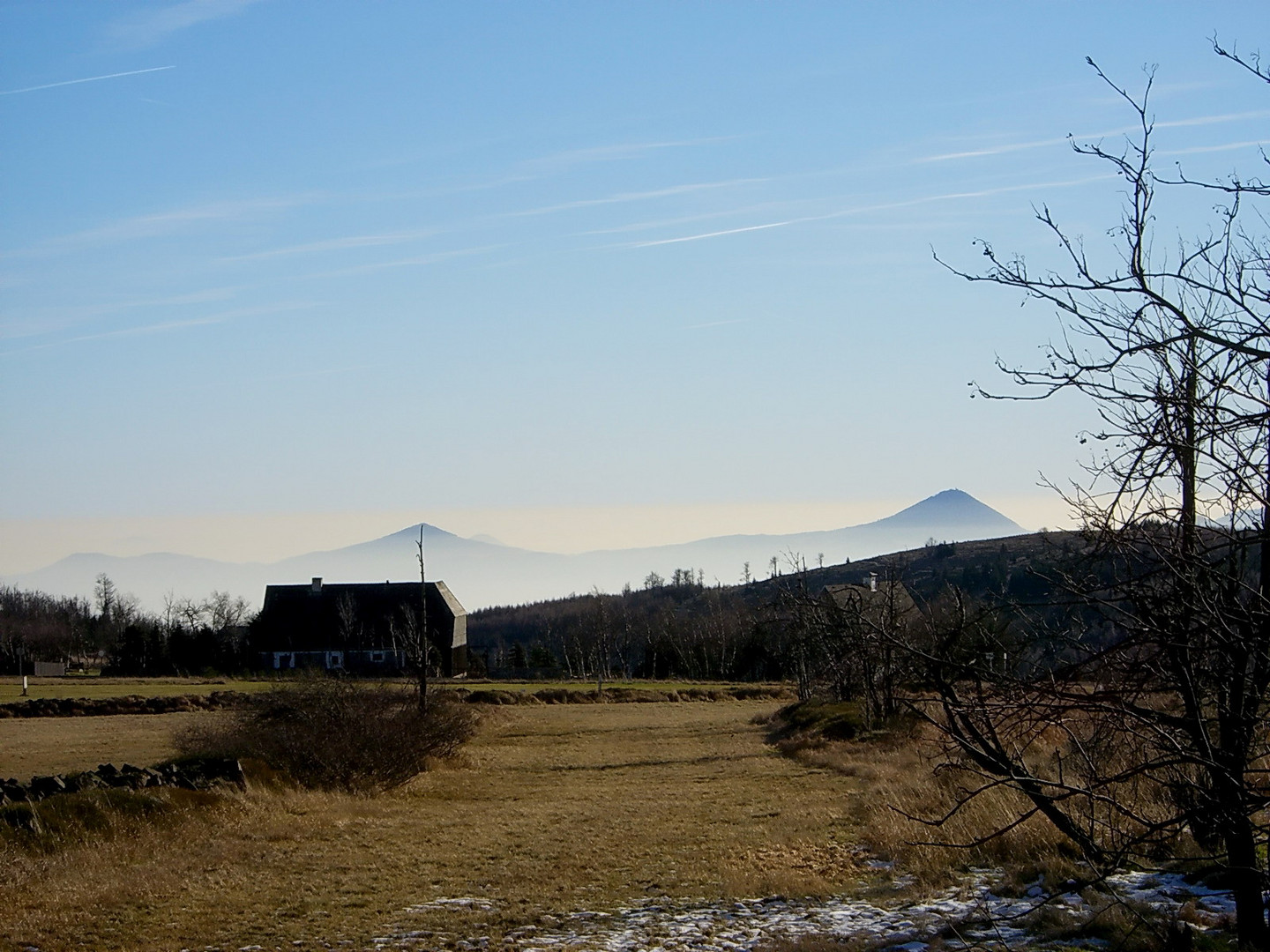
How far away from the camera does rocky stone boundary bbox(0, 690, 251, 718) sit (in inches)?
1907

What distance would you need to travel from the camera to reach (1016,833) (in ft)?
42.4

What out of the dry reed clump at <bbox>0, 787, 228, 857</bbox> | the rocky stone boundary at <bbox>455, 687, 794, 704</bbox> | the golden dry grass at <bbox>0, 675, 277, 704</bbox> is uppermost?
the dry reed clump at <bbox>0, 787, 228, 857</bbox>

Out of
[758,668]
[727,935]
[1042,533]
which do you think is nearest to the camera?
[1042,533]

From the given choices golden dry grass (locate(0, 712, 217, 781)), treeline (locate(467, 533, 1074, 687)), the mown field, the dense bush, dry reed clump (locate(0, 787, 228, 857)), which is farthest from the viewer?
treeline (locate(467, 533, 1074, 687))

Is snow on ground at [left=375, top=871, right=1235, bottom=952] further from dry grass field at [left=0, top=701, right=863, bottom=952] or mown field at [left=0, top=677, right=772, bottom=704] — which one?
mown field at [left=0, top=677, right=772, bottom=704]

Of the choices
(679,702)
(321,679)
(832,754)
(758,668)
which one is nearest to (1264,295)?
(321,679)

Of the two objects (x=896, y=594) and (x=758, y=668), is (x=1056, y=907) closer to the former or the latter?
(x=896, y=594)

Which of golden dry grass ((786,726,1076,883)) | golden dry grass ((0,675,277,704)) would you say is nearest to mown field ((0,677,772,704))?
golden dry grass ((0,675,277,704))

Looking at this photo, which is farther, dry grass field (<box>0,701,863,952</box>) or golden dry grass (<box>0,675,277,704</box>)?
golden dry grass (<box>0,675,277,704</box>)

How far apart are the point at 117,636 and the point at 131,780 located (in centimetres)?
9958

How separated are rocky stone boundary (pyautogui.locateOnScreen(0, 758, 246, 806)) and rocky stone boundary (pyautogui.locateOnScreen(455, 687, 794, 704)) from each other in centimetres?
3456

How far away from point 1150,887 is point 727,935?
3617 mm

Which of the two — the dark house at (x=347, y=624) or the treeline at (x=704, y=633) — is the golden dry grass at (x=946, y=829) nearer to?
the treeline at (x=704, y=633)

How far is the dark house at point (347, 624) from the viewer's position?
81375mm
